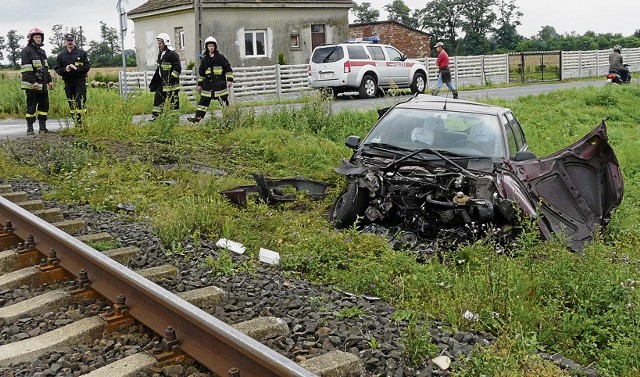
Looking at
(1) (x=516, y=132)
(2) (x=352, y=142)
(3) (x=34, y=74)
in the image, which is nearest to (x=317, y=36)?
(3) (x=34, y=74)

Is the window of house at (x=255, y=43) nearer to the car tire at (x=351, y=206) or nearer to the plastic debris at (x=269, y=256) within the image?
the car tire at (x=351, y=206)

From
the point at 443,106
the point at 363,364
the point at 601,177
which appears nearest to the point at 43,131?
the point at 443,106

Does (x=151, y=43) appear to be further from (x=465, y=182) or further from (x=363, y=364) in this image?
(x=363, y=364)

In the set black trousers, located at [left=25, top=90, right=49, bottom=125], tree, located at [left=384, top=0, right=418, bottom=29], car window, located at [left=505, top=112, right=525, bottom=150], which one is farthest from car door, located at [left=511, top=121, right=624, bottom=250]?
tree, located at [left=384, top=0, right=418, bottom=29]

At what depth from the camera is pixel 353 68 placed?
Result: 84.6 feet

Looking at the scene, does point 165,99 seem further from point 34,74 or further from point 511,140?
point 511,140

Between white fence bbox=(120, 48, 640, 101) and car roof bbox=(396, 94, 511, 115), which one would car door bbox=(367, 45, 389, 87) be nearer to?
white fence bbox=(120, 48, 640, 101)

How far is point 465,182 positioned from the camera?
24.3ft

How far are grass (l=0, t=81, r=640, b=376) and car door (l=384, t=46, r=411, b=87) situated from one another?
534 inches

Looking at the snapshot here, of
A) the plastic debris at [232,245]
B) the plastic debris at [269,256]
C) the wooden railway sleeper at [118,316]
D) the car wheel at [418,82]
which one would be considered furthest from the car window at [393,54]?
the wooden railway sleeper at [118,316]

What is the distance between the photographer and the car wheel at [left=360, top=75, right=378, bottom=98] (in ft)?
86.2

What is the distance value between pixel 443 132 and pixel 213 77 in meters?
7.79

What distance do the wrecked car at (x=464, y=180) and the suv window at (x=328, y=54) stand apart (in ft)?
54.2

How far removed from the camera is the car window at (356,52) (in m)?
26.0
